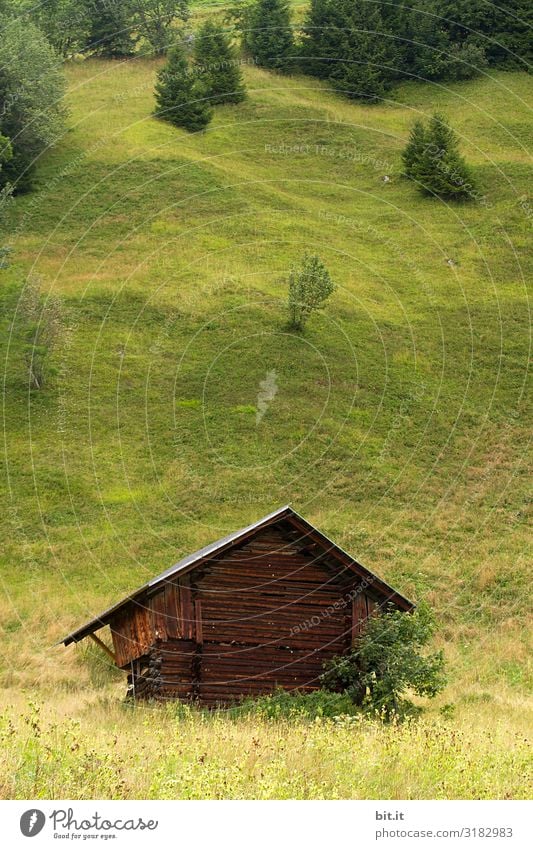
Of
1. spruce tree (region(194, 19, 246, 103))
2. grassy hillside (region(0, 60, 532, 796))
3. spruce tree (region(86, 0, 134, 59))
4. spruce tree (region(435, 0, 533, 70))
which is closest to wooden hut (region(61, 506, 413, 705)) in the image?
grassy hillside (region(0, 60, 532, 796))

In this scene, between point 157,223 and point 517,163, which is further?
point 517,163

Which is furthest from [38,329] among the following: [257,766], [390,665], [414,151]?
[257,766]

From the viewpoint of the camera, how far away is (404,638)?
30453mm

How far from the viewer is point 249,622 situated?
30172 mm

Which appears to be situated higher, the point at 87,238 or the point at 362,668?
the point at 87,238

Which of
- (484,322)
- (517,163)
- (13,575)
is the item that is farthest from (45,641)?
(517,163)

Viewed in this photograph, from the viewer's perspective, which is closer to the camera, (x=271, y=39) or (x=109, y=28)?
(x=271, y=39)

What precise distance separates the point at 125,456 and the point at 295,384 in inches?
447

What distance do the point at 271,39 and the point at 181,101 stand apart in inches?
952

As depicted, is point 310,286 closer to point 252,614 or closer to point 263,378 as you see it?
point 263,378

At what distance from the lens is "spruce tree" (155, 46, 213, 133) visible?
97438 mm

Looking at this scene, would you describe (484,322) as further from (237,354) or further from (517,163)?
(517,163)

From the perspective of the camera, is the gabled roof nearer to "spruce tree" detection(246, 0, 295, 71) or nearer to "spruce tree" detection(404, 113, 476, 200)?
"spruce tree" detection(404, 113, 476, 200)

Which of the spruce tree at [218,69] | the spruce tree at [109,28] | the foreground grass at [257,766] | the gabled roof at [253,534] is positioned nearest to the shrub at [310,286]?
the gabled roof at [253,534]
